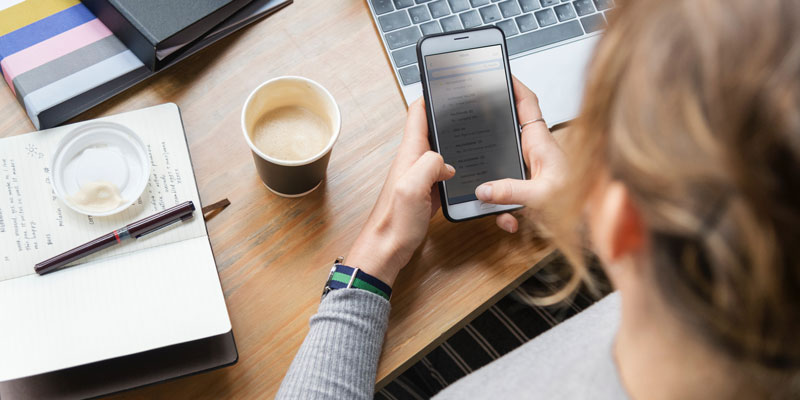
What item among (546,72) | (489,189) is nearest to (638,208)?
(489,189)

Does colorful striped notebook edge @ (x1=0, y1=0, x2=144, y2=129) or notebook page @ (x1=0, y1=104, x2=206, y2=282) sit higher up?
colorful striped notebook edge @ (x1=0, y1=0, x2=144, y2=129)

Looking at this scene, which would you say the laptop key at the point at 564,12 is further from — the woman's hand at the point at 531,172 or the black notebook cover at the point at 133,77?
the black notebook cover at the point at 133,77

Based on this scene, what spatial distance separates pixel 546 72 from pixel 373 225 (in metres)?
0.30

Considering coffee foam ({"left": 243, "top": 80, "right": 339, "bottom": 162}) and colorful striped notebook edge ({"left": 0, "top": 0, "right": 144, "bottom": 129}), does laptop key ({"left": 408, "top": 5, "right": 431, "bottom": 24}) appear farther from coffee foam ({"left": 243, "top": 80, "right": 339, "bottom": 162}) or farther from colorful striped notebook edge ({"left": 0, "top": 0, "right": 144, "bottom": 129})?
colorful striped notebook edge ({"left": 0, "top": 0, "right": 144, "bottom": 129})

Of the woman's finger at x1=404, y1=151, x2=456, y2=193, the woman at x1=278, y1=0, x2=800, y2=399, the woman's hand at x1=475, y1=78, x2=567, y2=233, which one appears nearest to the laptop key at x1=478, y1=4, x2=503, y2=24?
the woman's hand at x1=475, y1=78, x2=567, y2=233

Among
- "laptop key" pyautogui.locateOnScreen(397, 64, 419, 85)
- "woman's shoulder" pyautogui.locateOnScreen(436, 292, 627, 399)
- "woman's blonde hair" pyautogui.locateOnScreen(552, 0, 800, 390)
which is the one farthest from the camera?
"laptop key" pyautogui.locateOnScreen(397, 64, 419, 85)

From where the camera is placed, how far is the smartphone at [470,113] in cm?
63

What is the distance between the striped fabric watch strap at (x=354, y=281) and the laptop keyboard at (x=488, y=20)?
25cm

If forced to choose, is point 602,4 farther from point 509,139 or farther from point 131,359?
point 131,359

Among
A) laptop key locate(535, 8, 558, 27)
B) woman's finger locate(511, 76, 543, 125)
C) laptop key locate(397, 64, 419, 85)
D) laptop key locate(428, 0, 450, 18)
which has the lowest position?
woman's finger locate(511, 76, 543, 125)

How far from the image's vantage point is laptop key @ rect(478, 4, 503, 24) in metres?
0.71

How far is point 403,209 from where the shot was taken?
59 centimetres

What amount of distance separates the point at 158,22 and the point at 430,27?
0.32m

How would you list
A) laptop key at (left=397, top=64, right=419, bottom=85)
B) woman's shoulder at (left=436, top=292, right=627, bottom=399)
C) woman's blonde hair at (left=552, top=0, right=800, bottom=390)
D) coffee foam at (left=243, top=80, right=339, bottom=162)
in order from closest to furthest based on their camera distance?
woman's blonde hair at (left=552, top=0, right=800, bottom=390) → woman's shoulder at (left=436, top=292, right=627, bottom=399) → coffee foam at (left=243, top=80, right=339, bottom=162) → laptop key at (left=397, top=64, right=419, bottom=85)
